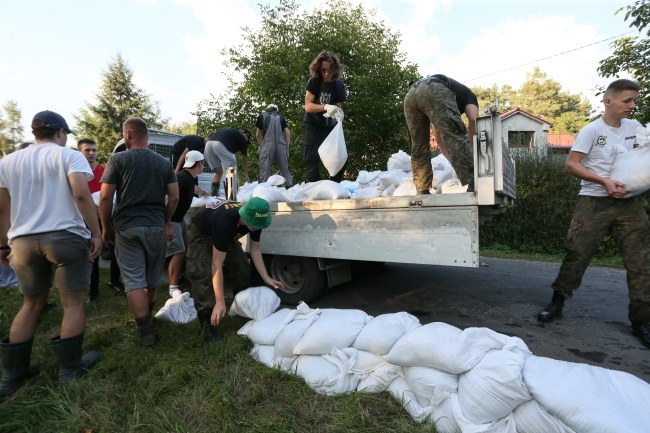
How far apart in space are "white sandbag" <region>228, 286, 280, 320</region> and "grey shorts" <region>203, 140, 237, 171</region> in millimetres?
2675

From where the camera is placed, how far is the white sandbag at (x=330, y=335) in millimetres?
2297

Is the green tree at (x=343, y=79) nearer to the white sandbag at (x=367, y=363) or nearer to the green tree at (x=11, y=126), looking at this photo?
the white sandbag at (x=367, y=363)

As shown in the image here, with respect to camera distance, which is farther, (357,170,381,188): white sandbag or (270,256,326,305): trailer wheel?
(357,170,381,188): white sandbag

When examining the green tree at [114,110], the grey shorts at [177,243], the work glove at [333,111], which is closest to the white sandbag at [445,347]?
the grey shorts at [177,243]

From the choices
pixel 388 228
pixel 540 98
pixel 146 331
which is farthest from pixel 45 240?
pixel 540 98

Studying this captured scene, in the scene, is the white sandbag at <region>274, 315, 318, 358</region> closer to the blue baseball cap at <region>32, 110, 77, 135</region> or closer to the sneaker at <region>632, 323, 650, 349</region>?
the blue baseball cap at <region>32, 110, 77, 135</region>

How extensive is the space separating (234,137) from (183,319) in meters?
2.80

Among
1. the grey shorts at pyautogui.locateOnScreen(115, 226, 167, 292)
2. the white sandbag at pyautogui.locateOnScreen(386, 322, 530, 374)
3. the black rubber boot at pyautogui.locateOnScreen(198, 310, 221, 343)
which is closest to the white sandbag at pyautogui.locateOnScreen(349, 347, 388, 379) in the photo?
the white sandbag at pyautogui.locateOnScreen(386, 322, 530, 374)

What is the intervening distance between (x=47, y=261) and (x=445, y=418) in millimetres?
2534

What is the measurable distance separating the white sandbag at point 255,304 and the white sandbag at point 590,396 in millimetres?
1759

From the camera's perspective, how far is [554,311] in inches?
124

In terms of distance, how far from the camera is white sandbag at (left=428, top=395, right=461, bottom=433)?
5.82 feet

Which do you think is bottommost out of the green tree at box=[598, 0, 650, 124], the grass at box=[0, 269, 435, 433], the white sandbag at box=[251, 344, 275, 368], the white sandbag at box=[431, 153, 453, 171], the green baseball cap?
the grass at box=[0, 269, 435, 433]

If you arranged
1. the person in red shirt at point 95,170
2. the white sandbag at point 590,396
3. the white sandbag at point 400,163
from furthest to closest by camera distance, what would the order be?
1. the white sandbag at point 400,163
2. the person in red shirt at point 95,170
3. the white sandbag at point 590,396
